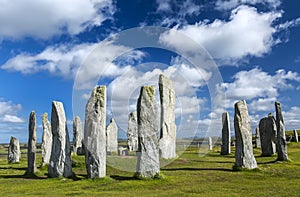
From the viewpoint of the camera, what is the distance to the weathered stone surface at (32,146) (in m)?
24.2

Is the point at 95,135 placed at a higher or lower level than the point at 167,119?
lower

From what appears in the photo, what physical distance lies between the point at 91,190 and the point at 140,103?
5702 millimetres

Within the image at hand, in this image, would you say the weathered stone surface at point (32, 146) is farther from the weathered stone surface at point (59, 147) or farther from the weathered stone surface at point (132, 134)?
Result: the weathered stone surface at point (132, 134)

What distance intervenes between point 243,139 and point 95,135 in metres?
9.89

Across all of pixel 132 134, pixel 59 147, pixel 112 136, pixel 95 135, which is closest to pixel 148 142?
pixel 95 135

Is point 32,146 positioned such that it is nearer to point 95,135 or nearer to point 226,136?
point 95,135

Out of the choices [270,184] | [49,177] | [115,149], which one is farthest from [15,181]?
[115,149]

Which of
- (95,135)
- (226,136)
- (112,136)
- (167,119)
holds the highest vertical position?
(167,119)

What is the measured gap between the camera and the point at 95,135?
66.2 ft

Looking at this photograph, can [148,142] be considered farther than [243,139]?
No

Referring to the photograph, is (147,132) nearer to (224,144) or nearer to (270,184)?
(270,184)

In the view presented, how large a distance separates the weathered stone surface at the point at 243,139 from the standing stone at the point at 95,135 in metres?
9.03

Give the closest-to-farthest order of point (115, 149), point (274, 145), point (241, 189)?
point (241, 189), point (274, 145), point (115, 149)

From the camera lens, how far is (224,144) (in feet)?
126
